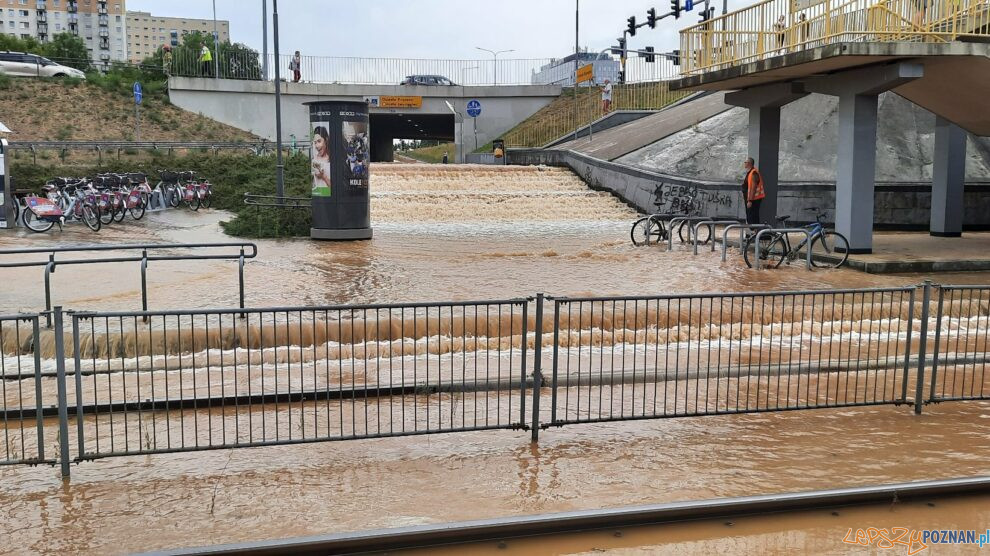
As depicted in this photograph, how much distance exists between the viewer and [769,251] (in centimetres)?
1703

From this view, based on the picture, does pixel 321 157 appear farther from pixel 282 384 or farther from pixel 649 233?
pixel 282 384

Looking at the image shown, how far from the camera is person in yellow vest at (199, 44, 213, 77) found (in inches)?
1818

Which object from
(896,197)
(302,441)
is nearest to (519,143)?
(896,197)

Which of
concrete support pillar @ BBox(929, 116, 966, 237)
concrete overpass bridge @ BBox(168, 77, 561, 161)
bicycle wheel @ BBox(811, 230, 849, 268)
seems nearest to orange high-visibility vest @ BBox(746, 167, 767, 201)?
bicycle wheel @ BBox(811, 230, 849, 268)

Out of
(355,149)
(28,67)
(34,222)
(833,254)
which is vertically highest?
(28,67)

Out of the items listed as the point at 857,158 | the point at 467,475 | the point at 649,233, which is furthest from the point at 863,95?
the point at 467,475

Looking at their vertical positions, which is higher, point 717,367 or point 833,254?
point 833,254

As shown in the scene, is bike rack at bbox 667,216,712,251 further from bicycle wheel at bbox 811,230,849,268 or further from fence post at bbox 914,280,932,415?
fence post at bbox 914,280,932,415

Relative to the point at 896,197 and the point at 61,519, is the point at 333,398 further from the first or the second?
the point at 896,197

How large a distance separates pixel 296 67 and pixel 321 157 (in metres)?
32.9

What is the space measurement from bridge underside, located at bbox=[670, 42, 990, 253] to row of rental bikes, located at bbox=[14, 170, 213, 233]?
13.7m

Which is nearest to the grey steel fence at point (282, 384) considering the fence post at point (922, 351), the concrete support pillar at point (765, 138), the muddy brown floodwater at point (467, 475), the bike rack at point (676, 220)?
the muddy brown floodwater at point (467, 475)

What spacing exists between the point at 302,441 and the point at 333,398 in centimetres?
165

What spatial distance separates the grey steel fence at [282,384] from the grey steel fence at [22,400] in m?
0.26
